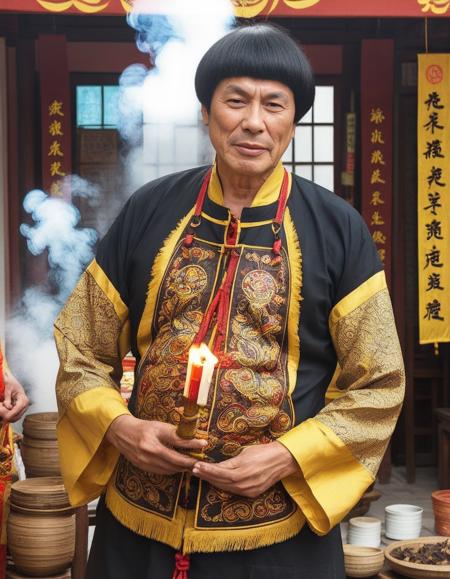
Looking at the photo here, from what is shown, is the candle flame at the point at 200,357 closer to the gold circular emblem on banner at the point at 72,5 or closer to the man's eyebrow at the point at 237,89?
the man's eyebrow at the point at 237,89

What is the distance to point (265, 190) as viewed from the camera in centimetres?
276

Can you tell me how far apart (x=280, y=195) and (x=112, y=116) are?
5615 mm

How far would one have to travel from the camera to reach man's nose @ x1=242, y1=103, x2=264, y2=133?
258 centimetres

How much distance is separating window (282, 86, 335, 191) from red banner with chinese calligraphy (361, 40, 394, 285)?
1.52 feet

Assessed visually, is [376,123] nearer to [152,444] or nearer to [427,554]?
[427,554]

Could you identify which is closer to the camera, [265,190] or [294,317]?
[294,317]

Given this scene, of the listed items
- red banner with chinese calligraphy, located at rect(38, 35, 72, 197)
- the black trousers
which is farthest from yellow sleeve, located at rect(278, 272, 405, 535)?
red banner with chinese calligraphy, located at rect(38, 35, 72, 197)

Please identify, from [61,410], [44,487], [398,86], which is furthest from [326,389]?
[398,86]

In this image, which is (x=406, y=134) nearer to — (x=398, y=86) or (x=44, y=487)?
(x=398, y=86)

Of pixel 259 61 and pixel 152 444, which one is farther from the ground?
pixel 259 61

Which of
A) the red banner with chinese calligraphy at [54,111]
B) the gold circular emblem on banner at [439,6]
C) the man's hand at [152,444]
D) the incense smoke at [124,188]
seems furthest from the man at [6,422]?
the red banner with chinese calligraphy at [54,111]

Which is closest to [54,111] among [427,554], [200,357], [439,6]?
[439,6]

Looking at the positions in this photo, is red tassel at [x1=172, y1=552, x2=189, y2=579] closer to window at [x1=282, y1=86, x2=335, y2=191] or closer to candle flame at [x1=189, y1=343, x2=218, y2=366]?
candle flame at [x1=189, y1=343, x2=218, y2=366]

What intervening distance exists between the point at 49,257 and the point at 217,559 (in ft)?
18.8
